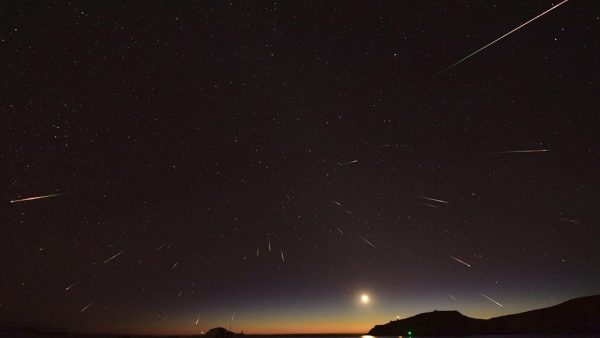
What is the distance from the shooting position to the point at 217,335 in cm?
7319
